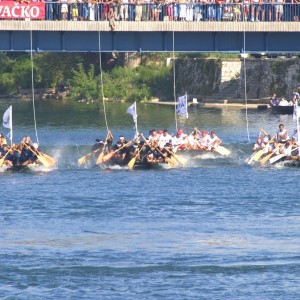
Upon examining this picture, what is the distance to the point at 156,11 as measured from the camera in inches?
2741

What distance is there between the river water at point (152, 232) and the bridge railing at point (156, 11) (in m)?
6.58

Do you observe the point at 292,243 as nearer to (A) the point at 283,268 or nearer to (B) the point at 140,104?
(A) the point at 283,268

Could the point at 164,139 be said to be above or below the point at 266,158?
above

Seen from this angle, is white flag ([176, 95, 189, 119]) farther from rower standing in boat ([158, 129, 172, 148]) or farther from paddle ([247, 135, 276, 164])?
paddle ([247, 135, 276, 164])

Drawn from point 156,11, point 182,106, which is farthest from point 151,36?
point 182,106

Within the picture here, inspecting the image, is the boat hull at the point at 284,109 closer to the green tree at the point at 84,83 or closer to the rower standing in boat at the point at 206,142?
the green tree at the point at 84,83

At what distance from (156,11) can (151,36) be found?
54.2 inches

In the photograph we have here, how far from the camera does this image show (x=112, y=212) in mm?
49500

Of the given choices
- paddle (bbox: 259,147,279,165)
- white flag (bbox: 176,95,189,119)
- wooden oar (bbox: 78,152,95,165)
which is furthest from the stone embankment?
wooden oar (bbox: 78,152,95,165)

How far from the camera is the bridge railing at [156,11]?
6875 centimetres

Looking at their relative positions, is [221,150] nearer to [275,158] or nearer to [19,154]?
[275,158]

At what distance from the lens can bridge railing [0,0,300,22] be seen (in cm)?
6875

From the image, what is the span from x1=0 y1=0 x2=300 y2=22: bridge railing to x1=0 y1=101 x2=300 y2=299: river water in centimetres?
658

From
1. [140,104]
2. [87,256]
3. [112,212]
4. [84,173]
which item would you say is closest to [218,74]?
[140,104]
